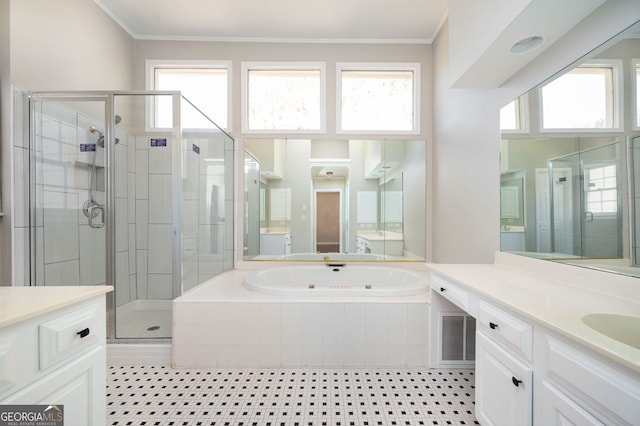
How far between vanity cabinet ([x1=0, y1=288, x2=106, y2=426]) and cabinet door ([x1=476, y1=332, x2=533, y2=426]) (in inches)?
64.8

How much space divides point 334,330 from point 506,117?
1937mm

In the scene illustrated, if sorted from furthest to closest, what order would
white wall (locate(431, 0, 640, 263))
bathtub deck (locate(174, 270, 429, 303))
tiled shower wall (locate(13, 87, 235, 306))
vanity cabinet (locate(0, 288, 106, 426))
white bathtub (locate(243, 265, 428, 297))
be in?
white bathtub (locate(243, 265, 428, 297))
tiled shower wall (locate(13, 87, 235, 306))
bathtub deck (locate(174, 270, 429, 303))
white wall (locate(431, 0, 640, 263))
vanity cabinet (locate(0, 288, 106, 426))

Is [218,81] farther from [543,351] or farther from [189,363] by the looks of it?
[543,351]

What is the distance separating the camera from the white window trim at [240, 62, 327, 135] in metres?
3.10

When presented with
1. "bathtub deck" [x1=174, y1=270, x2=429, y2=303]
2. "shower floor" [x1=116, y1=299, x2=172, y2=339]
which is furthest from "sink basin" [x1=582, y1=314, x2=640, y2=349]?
"shower floor" [x1=116, y1=299, x2=172, y2=339]

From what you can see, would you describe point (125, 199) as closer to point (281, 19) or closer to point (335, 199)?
point (335, 199)

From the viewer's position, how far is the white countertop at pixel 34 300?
80 centimetres

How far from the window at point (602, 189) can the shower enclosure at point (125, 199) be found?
8.81 ft

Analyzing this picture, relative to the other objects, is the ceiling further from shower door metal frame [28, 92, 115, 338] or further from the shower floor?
the shower floor

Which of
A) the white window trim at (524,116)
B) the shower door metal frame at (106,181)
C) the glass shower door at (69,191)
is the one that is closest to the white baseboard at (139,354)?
the shower door metal frame at (106,181)

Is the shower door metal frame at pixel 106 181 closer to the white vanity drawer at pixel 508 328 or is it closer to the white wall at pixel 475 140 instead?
the white vanity drawer at pixel 508 328

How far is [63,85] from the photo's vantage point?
229cm

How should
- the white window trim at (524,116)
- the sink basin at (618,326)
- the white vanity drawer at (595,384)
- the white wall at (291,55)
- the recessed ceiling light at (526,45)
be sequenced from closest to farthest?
the white vanity drawer at (595,384)
the sink basin at (618,326)
the recessed ceiling light at (526,45)
the white window trim at (524,116)
the white wall at (291,55)

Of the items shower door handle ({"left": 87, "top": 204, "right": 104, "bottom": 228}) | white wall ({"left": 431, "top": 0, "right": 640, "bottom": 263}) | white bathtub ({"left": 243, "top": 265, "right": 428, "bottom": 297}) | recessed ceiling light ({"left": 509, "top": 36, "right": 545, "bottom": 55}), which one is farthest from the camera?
white bathtub ({"left": 243, "top": 265, "right": 428, "bottom": 297})
